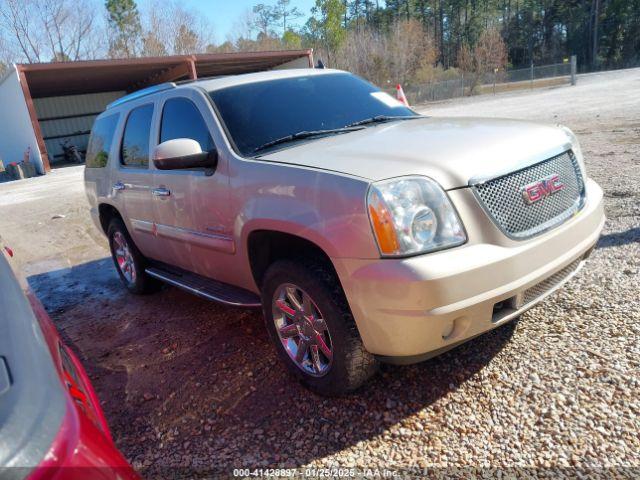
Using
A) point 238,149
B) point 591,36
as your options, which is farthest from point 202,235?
point 591,36

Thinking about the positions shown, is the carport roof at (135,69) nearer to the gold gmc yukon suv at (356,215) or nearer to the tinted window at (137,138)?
the tinted window at (137,138)

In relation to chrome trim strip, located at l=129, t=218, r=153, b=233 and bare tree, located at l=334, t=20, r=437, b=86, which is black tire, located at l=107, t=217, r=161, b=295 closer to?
chrome trim strip, located at l=129, t=218, r=153, b=233

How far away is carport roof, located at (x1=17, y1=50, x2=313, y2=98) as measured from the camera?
69.2ft

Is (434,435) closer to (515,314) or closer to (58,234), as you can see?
(515,314)

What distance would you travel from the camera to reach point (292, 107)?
140 inches

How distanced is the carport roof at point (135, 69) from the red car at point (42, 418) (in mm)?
22470

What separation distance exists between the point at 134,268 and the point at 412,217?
3.51 meters

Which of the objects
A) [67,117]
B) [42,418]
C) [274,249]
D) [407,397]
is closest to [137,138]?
[274,249]

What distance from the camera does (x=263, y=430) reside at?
2.67 m

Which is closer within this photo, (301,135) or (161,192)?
(301,135)

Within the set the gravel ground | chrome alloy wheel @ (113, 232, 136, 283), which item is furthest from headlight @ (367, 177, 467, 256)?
chrome alloy wheel @ (113, 232, 136, 283)

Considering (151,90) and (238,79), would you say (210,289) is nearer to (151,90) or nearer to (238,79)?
(238,79)

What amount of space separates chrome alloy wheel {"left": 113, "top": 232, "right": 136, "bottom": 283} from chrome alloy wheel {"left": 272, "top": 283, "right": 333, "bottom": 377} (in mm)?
2548

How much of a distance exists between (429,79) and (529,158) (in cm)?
5138
